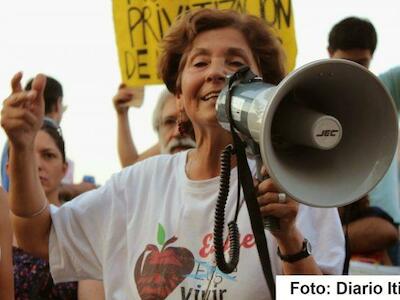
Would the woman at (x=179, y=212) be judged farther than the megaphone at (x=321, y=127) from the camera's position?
Yes

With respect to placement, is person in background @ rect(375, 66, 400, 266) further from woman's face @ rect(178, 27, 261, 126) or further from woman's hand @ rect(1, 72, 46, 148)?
woman's hand @ rect(1, 72, 46, 148)

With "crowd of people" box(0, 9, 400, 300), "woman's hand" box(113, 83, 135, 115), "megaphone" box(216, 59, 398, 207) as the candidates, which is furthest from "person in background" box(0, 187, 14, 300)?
"woman's hand" box(113, 83, 135, 115)

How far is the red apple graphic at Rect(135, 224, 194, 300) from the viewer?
2545mm

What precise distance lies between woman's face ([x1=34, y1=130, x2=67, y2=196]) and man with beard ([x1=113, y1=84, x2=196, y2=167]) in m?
0.53

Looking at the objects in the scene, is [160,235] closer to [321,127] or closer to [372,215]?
[321,127]

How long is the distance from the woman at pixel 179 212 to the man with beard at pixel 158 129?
126cm

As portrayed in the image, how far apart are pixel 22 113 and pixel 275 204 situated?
0.92m

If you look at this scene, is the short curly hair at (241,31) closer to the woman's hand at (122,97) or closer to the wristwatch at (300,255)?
the wristwatch at (300,255)

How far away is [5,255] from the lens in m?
2.89

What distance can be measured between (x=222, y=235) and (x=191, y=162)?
50 centimetres

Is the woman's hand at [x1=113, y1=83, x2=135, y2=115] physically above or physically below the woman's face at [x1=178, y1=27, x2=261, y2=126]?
below

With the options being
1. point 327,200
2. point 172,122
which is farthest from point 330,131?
point 172,122

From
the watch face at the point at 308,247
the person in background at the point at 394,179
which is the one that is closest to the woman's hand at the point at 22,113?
the watch face at the point at 308,247

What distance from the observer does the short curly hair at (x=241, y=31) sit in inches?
110
